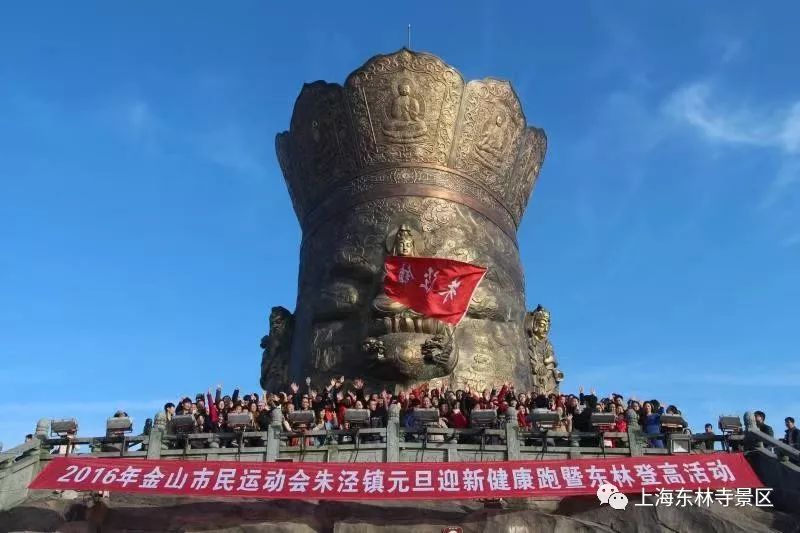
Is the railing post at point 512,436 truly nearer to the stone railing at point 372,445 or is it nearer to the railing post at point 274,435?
the stone railing at point 372,445

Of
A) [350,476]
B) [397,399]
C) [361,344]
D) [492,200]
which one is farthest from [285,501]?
[492,200]

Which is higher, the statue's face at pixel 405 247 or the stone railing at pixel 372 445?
the statue's face at pixel 405 247

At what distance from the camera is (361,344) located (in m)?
18.0

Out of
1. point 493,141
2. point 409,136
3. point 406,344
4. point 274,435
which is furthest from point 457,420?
point 493,141

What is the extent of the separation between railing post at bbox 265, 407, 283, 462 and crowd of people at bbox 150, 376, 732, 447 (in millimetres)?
172

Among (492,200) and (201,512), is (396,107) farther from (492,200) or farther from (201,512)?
(201,512)

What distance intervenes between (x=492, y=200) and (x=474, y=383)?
5534 mm

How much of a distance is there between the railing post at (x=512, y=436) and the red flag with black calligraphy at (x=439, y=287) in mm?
4633

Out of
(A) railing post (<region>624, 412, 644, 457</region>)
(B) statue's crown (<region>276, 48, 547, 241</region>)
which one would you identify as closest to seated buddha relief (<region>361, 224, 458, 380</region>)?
(B) statue's crown (<region>276, 48, 547, 241</region>)

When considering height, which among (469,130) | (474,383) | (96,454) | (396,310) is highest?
(469,130)

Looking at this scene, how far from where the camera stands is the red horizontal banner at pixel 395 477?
1188 centimetres

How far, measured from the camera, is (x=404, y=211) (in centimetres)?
1997

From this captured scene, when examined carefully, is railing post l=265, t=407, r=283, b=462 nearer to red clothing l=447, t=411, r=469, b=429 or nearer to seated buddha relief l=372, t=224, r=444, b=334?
red clothing l=447, t=411, r=469, b=429

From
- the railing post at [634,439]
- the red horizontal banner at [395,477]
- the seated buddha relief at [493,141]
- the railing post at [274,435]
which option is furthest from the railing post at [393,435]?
the seated buddha relief at [493,141]
